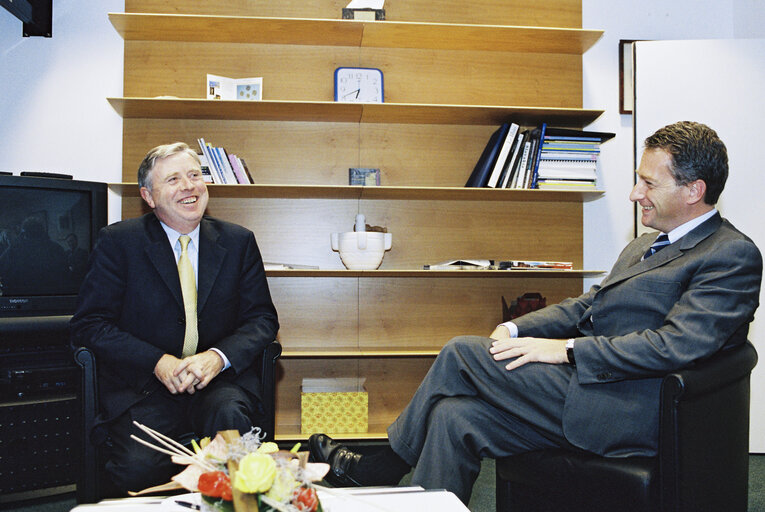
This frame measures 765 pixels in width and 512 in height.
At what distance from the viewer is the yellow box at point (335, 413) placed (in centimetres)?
312

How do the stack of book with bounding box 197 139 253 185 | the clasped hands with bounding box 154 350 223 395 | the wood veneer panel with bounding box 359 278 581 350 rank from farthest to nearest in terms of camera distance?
1. the wood veneer panel with bounding box 359 278 581 350
2. the stack of book with bounding box 197 139 253 185
3. the clasped hands with bounding box 154 350 223 395

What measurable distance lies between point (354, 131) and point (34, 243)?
62.7 inches

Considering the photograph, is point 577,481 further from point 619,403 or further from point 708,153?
point 708,153

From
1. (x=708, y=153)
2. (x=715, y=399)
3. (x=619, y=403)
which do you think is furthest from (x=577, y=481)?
(x=708, y=153)

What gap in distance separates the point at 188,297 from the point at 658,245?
1.53 m

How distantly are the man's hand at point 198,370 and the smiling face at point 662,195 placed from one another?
141 centimetres

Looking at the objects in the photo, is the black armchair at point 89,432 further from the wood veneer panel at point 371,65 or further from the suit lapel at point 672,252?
the wood veneer panel at point 371,65

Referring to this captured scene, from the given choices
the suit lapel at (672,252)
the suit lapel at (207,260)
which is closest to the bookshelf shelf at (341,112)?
the suit lapel at (207,260)

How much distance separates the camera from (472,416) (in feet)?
6.07

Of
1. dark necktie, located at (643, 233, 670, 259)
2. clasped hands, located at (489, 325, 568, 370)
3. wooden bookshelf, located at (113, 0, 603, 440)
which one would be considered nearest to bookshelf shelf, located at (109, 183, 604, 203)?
wooden bookshelf, located at (113, 0, 603, 440)

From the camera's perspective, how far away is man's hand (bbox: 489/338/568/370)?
1.87m

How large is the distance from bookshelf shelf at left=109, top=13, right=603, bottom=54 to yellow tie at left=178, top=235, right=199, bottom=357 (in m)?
1.34

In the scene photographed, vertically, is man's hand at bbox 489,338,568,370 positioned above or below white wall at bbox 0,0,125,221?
below

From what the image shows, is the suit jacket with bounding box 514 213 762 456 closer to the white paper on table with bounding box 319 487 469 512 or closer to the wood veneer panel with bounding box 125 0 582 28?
the white paper on table with bounding box 319 487 469 512
